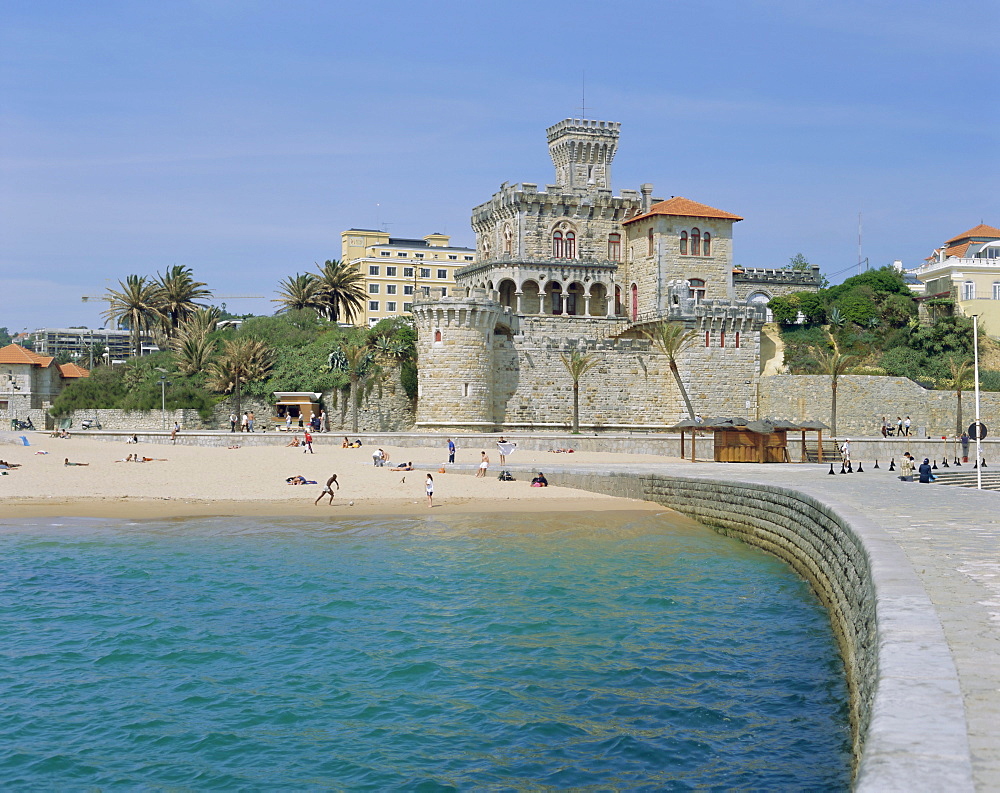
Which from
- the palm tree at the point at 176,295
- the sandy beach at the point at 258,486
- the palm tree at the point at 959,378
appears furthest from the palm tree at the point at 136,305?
the palm tree at the point at 959,378

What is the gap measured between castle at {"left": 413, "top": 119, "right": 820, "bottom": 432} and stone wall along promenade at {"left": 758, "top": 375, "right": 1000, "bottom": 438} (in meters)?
2.35

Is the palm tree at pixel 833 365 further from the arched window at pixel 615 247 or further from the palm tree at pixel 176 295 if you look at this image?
the palm tree at pixel 176 295

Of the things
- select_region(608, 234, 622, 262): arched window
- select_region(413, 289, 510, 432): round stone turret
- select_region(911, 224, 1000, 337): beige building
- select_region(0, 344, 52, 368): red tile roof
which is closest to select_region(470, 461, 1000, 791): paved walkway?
select_region(413, 289, 510, 432): round stone turret

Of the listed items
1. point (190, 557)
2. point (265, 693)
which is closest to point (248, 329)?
point (190, 557)

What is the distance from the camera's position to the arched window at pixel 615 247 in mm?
57250

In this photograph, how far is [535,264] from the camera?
55688 millimetres

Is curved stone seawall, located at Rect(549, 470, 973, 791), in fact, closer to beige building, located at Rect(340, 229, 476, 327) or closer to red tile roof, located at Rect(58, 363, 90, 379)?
red tile roof, located at Rect(58, 363, 90, 379)

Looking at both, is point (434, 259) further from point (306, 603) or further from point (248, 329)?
point (306, 603)

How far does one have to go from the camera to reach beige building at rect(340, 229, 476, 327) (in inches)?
4065

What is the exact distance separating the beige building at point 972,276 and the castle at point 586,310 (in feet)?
59.1

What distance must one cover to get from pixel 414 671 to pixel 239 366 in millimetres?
38096

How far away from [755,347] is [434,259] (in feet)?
205

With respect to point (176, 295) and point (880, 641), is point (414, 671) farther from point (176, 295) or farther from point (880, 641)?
point (176, 295)

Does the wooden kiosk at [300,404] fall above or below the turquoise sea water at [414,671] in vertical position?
above
